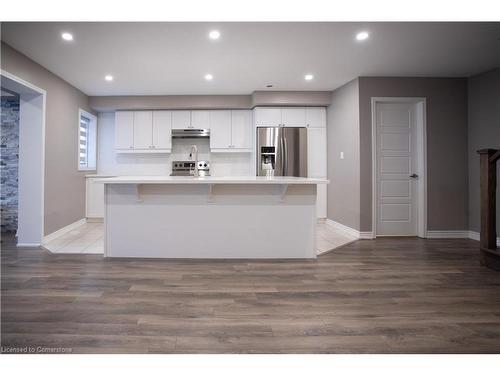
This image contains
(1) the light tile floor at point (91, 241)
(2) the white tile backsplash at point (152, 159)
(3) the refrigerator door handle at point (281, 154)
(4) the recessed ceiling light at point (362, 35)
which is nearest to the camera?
(4) the recessed ceiling light at point (362, 35)

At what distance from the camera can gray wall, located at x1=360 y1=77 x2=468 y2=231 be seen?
459 centimetres

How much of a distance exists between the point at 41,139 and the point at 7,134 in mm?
1545

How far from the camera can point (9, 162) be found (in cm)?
506

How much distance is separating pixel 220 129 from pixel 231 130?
0.22 meters

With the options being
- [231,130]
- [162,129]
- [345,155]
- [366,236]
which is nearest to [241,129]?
[231,130]

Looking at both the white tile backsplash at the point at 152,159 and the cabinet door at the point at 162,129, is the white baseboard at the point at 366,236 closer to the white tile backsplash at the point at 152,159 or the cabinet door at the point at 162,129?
the white tile backsplash at the point at 152,159

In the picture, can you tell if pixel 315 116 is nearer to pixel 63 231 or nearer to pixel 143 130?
pixel 143 130

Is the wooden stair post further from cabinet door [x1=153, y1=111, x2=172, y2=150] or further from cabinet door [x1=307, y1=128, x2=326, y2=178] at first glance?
cabinet door [x1=153, y1=111, x2=172, y2=150]

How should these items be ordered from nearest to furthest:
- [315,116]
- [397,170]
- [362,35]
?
[362,35] < [397,170] < [315,116]

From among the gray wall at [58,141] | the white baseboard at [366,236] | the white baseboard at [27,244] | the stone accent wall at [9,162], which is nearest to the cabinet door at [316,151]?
the white baseboard at [366,236]

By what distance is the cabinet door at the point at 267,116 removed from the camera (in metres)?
5.61

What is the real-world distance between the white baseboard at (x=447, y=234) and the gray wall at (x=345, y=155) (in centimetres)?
117

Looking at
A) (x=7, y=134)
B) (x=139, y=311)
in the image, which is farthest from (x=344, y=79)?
(x=7, y=134)

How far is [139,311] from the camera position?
2.06 meters
